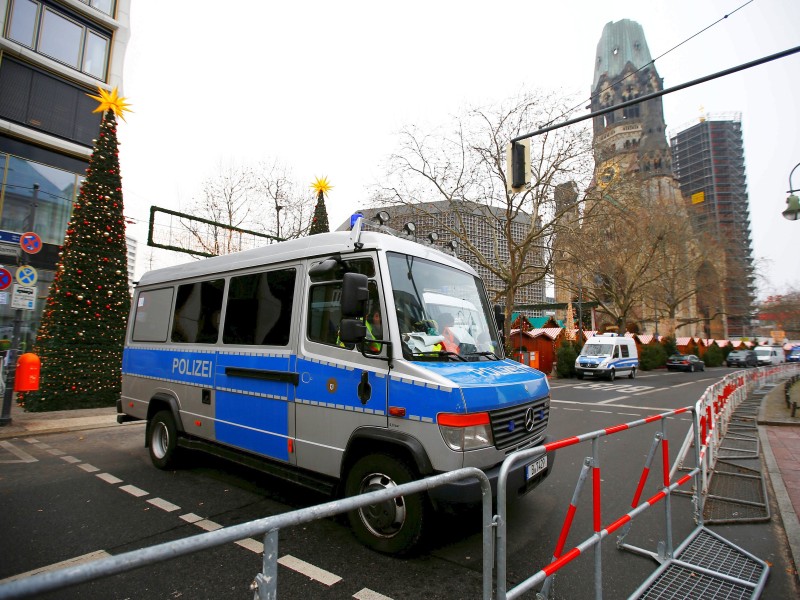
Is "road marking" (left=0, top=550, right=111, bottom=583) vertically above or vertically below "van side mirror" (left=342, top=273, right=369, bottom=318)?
below

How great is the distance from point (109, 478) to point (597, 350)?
25.1 metres

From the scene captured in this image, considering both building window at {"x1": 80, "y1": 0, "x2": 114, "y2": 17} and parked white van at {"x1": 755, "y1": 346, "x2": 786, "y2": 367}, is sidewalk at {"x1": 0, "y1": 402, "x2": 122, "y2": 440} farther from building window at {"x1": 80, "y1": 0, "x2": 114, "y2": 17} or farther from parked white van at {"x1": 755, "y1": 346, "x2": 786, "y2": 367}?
parked white van at {"x1": 755, "y1": 346, "x2": 786, "y2": 367}

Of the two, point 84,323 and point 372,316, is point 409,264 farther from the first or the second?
point 84,323

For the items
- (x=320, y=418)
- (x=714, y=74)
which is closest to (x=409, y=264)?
(x=320, y=418)

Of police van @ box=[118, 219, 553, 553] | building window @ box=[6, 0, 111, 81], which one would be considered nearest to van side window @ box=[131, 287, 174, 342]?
police van @ box=[118, 219, 553, 553]

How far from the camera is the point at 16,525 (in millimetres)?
4340

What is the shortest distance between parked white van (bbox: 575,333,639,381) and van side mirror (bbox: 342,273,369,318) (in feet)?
78.1

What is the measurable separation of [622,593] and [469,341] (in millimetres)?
2388

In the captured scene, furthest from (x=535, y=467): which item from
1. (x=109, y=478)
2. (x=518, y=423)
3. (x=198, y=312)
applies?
(x=109, y=478)

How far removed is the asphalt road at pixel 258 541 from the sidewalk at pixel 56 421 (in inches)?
83.5

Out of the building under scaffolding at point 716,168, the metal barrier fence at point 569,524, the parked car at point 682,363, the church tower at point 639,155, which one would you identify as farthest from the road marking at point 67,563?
the building under scaffolding at point 716,168

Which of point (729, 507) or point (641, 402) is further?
point (641, 402)

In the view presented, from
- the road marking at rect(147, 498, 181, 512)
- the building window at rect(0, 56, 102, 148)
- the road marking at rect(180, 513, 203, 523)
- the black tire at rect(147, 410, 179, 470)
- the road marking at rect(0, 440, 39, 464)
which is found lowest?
the road marking at rect(0, 440, 39, 464)

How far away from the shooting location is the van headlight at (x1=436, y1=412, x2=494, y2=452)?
3395 millimetres
